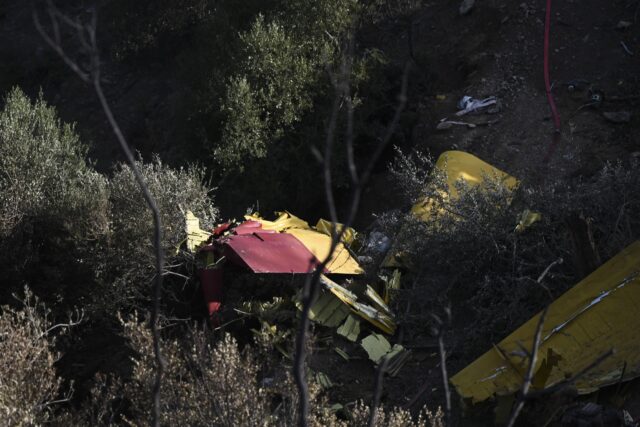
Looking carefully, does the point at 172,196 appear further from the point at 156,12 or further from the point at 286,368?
the point at 156,12

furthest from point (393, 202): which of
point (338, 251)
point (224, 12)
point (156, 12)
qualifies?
point (156, 12)

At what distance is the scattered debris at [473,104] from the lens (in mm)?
12188

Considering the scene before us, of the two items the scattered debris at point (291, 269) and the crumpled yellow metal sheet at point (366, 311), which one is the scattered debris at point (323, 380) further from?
the crumpled yellow metal sheet at point (366, 311)

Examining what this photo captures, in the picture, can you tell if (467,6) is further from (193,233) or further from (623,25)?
(193,233)

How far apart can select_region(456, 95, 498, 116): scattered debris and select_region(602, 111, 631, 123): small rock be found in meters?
1.48

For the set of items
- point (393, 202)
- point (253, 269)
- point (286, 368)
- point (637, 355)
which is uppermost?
point (286, 368)

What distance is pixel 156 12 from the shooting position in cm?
1883

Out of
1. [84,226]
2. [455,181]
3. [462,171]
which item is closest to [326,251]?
[455,181]

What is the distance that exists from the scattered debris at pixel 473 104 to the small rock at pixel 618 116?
1.48 m

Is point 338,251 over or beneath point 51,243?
beneath

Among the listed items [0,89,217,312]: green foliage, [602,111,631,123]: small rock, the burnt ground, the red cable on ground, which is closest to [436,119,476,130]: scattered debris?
the burnt ground

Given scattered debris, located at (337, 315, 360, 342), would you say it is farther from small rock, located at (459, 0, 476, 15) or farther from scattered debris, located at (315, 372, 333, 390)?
small rock, located at (459, 0, 476, 15)

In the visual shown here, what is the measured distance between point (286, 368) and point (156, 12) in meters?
14.1

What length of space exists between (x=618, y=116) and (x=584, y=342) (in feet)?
17.3
